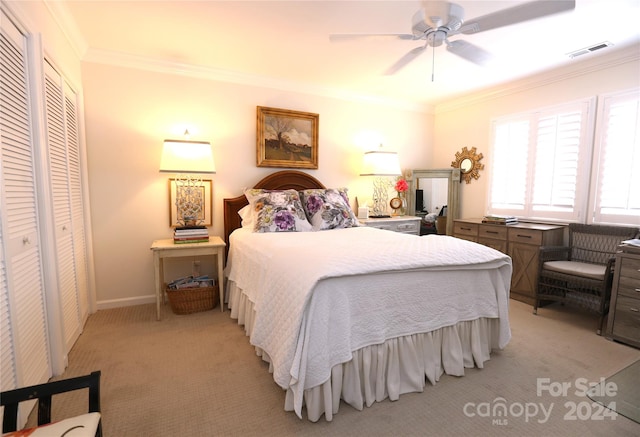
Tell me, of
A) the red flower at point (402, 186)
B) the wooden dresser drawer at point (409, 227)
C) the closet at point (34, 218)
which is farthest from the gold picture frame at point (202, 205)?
the red flower at point (402, 186)

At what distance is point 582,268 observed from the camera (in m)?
2.95

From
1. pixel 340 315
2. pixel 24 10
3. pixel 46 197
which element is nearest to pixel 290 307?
pixel 340 315

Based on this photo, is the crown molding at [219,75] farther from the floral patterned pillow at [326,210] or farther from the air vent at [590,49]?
the air vent at [590,49]

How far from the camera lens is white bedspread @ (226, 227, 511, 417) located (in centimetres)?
162

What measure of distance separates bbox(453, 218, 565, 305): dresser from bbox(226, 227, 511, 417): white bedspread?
1.29 metres

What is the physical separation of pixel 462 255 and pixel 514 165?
247 centimetres

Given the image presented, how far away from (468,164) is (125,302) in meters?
4.60

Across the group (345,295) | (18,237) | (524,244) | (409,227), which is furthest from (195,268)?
(524,244)

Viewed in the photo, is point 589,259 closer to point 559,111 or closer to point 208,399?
point 559,111

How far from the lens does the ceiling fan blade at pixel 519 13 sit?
163 centimetres

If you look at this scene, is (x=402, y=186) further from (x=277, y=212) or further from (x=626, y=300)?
(x=626, y=300)

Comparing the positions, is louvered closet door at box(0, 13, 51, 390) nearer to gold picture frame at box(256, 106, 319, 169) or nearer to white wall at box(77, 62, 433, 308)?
white wall at box(77, 62, 433, 308)

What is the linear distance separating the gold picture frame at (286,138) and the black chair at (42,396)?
9.44 feet

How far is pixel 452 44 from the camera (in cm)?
217
